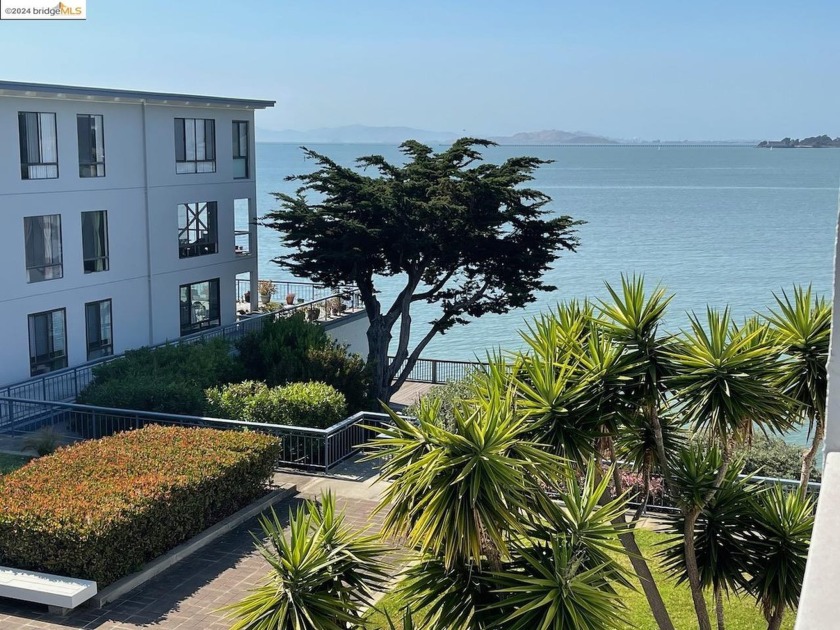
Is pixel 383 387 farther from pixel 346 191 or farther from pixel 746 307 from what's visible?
pixel 746 307

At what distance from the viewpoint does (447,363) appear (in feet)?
118

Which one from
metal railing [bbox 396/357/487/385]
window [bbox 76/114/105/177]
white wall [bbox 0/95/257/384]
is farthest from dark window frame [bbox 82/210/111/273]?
metal railing [bbox 396/357/487/385]

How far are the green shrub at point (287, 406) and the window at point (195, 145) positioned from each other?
38.5 feet

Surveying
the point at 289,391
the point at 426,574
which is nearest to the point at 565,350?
the point at 426,574

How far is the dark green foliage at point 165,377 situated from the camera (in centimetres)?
2062

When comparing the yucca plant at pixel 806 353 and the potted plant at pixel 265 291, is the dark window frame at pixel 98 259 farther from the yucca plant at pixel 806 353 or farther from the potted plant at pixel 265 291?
the yucca plant at pixel 806 353

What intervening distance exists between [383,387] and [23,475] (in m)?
18.3

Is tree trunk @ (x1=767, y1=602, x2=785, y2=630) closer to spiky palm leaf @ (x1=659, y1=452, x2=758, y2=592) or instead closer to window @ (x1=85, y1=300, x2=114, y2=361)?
spiky palm leaf @ (x1=659, y1=452, x2=758, y2=592)

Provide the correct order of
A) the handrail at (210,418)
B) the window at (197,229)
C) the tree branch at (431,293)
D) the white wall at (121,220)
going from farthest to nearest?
the tree branch at (431,293)
the window at (197,229)
the white wall at (121,220)
the handrail at (210,418)

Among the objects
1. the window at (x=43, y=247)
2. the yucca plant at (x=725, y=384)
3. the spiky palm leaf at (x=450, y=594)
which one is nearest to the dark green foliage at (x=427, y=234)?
the window at (x=43, y=247)

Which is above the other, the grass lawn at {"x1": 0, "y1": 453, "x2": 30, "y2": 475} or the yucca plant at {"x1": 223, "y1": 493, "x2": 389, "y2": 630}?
the yucca plant at {"x1": 223, "y1": 493, "x2": 389, "y2": 630}

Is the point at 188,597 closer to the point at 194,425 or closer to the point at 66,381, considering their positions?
the point at 194,425

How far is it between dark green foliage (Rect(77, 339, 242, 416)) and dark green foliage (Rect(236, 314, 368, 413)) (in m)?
0.68

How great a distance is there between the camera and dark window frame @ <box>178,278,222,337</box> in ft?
102
